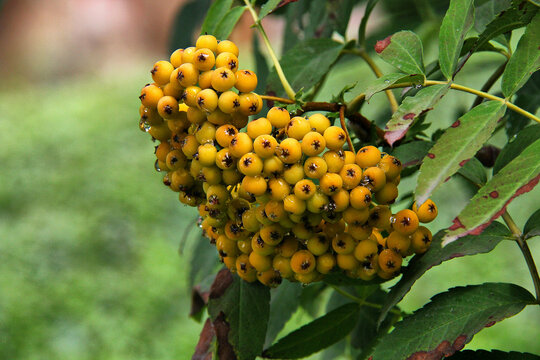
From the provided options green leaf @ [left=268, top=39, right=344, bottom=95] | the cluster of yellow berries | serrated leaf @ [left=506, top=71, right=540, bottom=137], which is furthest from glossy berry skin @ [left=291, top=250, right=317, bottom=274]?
serrated leaf @ [left=506, top=71, right=540, bottom=137]

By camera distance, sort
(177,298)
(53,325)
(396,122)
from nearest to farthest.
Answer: (396,122), (53,325), (177,298)

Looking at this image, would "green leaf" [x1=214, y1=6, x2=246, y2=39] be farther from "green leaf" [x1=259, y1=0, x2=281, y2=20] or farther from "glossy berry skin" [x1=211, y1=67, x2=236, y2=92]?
"glossy berry skin" [x1=211, y1=67, x2=236, y2=92]

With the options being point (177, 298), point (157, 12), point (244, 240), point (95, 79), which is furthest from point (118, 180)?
point (244, 240)

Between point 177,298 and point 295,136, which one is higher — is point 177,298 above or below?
above

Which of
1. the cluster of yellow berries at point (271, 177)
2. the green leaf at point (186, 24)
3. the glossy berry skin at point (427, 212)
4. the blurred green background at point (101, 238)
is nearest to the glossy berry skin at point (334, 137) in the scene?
the cluster of yellow berries at point (271, 177)

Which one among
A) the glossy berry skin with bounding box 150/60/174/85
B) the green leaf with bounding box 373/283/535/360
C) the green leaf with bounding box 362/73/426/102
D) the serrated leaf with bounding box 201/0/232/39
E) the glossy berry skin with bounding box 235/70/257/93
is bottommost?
the green leaf with bounding box 373/283/535/360

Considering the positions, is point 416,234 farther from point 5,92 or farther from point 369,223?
point 5,92
